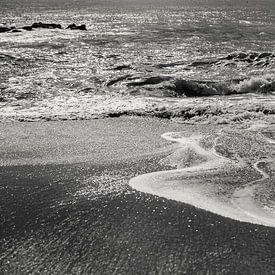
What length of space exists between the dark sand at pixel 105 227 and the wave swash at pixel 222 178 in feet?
0.60

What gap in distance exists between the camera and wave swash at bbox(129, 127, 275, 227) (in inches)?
170

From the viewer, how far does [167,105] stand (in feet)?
32.3

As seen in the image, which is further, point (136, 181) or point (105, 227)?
point (136, 181)

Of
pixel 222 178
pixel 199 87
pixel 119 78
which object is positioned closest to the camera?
pixel 222 178

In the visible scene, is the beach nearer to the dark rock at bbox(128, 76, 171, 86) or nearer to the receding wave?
the receding wave

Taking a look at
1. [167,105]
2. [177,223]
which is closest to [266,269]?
[177,223]

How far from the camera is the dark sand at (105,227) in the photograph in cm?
336

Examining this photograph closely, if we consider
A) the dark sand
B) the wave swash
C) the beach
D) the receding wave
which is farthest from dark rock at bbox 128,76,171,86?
the dark sand

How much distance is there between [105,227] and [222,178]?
1.76m

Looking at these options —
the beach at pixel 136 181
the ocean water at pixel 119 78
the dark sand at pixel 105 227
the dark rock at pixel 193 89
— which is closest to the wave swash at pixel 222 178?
the beach at pixel 136 181

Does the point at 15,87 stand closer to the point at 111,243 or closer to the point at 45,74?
the point at 45,74

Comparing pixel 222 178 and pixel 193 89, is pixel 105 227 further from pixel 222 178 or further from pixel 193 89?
pixel 193 89

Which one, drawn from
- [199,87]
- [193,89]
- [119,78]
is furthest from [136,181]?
[119,78]

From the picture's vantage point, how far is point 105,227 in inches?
155
